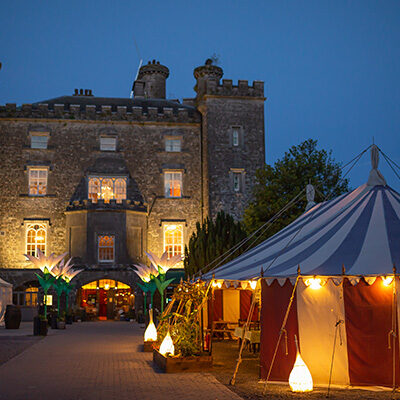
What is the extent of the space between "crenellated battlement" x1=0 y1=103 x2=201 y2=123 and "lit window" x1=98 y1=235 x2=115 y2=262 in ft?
21.7

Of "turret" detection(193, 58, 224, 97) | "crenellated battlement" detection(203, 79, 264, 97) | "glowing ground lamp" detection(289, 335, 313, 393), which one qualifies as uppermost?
"turret" detection(193, 58, 224, 97)

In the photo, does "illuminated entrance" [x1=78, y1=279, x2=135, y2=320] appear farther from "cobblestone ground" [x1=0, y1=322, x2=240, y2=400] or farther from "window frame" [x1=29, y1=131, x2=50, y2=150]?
"cobblestone ground" [x1=0, y1=322, x2=240, y2=400]

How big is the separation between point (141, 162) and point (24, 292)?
9127 mm

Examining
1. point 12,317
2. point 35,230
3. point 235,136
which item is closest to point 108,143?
point 35,230

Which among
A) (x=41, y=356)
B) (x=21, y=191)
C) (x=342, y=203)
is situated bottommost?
(x=41, y=356)

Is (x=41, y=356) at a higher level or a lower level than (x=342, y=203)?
lower

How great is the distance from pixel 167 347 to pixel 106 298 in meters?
21.0

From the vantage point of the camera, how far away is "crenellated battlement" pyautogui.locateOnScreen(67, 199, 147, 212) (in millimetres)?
29266

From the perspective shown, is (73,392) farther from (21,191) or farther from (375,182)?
(21,191)

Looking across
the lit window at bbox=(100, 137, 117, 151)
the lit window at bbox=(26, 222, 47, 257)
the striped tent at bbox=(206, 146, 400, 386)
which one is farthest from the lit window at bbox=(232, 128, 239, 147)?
the striped tent at bbox=(206, 146, 400, 386)

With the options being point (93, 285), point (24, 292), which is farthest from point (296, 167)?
point (24, 292)

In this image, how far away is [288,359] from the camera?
9.09 metres

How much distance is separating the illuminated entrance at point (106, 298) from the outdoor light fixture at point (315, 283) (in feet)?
69.3

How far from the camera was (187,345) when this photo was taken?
10320mm
